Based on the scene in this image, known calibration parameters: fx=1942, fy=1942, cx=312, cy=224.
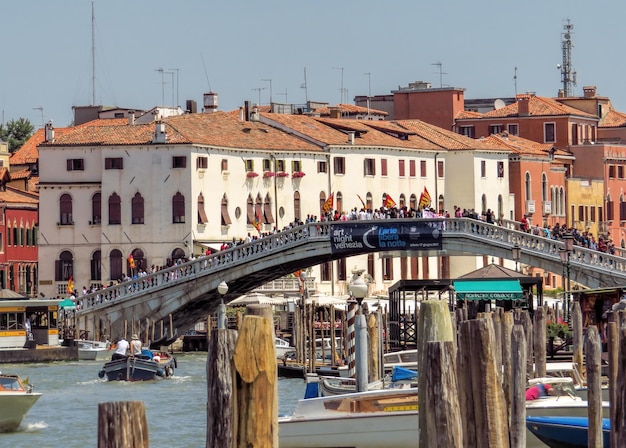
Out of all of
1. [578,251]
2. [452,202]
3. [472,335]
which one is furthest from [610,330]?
[452,202]

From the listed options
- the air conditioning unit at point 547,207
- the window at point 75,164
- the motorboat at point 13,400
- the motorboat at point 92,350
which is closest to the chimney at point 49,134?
the window at point 75,164

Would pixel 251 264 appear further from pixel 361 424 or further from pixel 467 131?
pixel 467 131

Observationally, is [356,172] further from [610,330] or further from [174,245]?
[610,330]

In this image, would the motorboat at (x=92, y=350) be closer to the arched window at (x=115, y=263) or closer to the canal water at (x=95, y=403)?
the canal water at (x=95, y=403)

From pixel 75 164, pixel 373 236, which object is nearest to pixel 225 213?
pixel 75 164

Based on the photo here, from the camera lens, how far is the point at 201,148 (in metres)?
57.1

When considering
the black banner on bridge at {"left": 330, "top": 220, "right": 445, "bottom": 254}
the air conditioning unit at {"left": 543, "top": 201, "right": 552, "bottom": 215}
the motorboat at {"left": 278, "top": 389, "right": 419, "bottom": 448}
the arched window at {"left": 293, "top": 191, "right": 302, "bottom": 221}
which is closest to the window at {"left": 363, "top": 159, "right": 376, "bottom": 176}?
the arched window at {"left": 293, "top": 191, "right": 302, "bottom": 221}

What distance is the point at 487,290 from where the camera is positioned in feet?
120

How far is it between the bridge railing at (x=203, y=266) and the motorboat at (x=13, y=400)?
69.4ft

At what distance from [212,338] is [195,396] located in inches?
962

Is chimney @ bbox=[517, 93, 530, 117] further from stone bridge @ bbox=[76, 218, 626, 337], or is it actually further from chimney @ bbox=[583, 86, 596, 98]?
stone bridge @ bbox=[76, 218, 626, 337]

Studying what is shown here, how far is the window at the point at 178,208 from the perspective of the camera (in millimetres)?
57062

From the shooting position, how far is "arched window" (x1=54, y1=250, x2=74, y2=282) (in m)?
57.6

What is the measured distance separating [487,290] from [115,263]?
22815 millimetres
